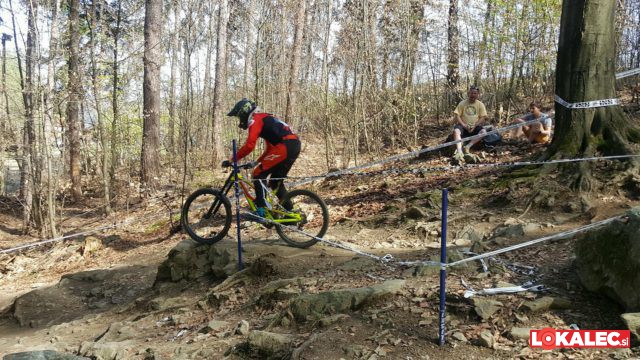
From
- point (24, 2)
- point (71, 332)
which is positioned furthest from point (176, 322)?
point (24, 2)

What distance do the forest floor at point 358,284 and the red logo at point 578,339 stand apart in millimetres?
55

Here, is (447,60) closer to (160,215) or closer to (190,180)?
(190,180)

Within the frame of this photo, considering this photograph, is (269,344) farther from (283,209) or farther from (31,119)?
(31,119)

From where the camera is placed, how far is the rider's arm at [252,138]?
5094mm

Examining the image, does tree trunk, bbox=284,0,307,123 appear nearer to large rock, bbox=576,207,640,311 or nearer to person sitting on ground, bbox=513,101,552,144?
person sitting on ground, bbox=513,101,552,144

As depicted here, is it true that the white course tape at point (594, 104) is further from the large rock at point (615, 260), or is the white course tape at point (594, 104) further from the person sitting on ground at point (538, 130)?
the large rock at point (615, 260)

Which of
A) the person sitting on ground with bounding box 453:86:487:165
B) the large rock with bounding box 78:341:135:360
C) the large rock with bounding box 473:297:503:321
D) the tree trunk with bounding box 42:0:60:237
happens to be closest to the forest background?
the tree trunk with bounding box 42:0:60:237

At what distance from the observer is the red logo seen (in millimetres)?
2617

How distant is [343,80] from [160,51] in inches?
197

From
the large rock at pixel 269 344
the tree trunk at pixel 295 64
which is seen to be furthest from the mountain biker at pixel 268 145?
the tree trunk at pixel 295 64

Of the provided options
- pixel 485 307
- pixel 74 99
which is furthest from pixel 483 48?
pixel 485 307

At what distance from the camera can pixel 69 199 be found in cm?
1206

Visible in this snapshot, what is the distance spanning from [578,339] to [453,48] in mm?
13290

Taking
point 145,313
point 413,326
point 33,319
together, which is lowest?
point 33,319
